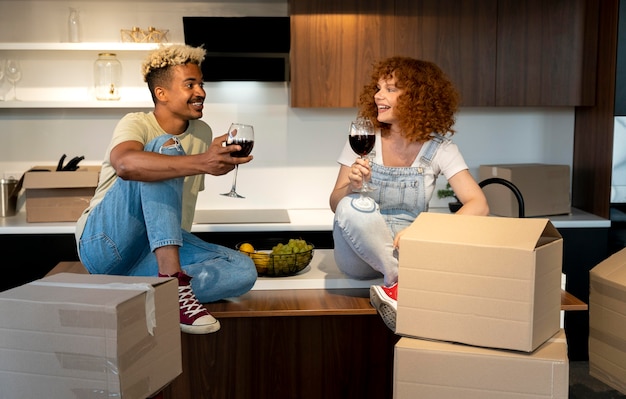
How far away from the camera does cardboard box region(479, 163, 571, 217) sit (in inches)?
159

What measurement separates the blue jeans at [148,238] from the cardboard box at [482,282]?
30.9 inches

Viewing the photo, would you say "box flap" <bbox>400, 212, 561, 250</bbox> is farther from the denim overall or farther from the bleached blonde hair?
the bleached blonde hair

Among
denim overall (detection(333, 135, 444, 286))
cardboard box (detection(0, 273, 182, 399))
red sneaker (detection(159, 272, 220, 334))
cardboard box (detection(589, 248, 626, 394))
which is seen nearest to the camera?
cardboard box (detection(0, 273, 182, 399))

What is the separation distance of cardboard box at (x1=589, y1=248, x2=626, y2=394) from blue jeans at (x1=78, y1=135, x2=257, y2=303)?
1.08 m

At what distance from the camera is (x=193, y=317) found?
2424 mm

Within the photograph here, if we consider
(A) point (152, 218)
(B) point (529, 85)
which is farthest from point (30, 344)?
Answer: (B) point (529, 85)

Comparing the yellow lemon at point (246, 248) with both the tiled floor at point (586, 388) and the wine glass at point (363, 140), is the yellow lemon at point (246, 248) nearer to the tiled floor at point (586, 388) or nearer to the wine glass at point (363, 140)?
the wine glass at point (363, 140)

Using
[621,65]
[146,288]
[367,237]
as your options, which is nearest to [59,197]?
[367,237]

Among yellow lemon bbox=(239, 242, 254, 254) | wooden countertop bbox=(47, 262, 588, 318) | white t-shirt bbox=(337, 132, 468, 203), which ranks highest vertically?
white t-shirt bbox=(337, 132, 468, 203)

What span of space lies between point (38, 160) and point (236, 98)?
1091 millimetres

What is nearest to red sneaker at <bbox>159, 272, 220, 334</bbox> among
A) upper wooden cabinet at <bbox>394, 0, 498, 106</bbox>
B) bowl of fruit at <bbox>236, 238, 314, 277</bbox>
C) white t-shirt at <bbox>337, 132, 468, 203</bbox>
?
bowl of fruit at <bbox>236, 238, 314, 277</bbox>

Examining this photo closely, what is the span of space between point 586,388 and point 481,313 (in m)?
1.90

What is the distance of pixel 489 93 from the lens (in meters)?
4.11

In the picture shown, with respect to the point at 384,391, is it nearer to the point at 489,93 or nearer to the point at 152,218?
the point at 152,218
